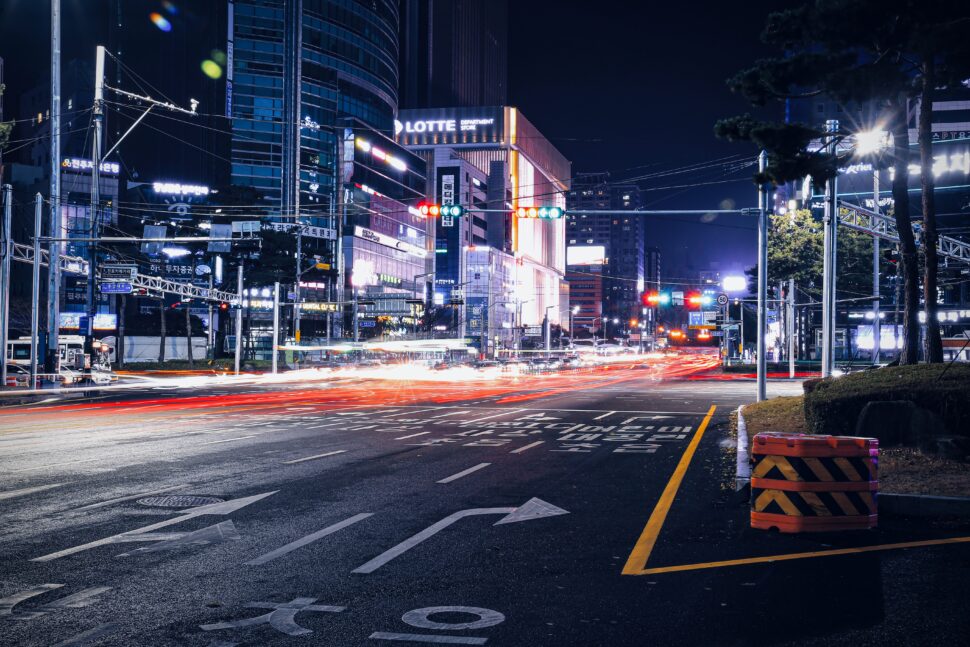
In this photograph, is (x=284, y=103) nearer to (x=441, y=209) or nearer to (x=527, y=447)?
(x=441, y=209)

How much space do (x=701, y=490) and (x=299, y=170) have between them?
10659 cm

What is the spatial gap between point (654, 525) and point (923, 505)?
341cm

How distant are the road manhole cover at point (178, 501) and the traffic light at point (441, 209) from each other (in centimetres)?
1436

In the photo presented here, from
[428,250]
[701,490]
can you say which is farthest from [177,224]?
[701,490]

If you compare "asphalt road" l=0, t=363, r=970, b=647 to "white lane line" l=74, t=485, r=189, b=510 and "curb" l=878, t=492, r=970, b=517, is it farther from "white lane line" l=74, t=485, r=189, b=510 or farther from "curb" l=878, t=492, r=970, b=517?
"curb" l=878, t=492, r=970, b=517

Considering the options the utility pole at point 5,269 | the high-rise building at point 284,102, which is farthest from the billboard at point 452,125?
the utility pole at point 5,269

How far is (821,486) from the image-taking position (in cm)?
883

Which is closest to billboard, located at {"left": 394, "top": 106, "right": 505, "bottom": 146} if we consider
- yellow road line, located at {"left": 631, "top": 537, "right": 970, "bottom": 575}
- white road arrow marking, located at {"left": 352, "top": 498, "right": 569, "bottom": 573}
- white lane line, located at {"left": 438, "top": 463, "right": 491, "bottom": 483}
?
white lane line, located at {"left": 438, "top": 463, "right": 491, "bottom": 483}

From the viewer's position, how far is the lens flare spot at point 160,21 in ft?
356

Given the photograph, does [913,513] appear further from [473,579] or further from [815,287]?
[815,287]

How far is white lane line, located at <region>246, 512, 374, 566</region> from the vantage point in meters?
7.41

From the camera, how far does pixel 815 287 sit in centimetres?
6462

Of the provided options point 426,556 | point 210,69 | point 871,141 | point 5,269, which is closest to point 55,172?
point 5,269

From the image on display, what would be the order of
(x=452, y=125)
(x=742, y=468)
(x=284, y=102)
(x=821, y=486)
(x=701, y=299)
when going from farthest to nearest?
(x=452, y=125), (x=284, y=102), (x=701, y=299), (x=742, y=468), (x=821, y=486)
